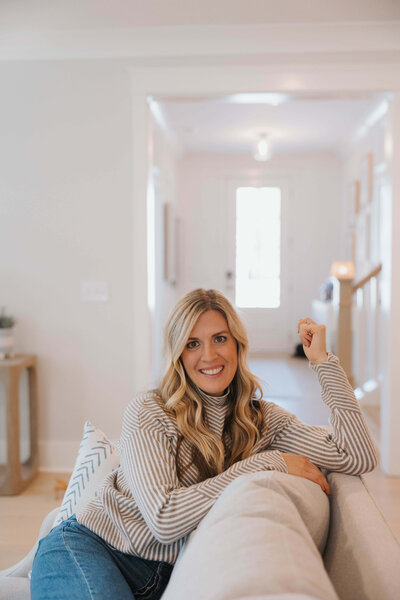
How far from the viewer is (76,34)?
136 inches

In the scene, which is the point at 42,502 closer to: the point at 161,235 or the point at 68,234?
the point at 68,234

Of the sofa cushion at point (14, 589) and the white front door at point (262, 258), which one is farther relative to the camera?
the white front door at point (262, 258)

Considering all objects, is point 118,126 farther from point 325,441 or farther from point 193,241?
point 193,241

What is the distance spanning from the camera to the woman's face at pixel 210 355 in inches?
61.9

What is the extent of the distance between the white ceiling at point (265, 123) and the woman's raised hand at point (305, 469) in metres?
4.32

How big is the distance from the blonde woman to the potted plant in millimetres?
2080

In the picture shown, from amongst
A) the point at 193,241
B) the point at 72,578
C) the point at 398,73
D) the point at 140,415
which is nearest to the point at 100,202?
the point at 398,73

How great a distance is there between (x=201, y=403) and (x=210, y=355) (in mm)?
133

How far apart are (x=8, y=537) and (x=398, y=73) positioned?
326 centimetres

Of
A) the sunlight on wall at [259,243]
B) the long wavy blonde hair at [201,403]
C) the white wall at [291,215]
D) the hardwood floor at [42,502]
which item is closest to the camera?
the long wavy blonde hair at [201,403]

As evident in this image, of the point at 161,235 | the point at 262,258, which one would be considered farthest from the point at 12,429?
the point at 262,258

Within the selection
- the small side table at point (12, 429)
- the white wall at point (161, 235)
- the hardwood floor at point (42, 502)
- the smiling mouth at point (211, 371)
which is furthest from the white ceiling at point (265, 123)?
the smiling mouth at point (211, 371)

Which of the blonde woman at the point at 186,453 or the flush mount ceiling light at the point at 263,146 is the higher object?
the flush mount ceiling light at the point at 263,146

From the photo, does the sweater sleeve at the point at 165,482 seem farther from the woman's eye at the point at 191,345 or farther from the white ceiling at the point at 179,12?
the white ceiling at the point at 179,12
